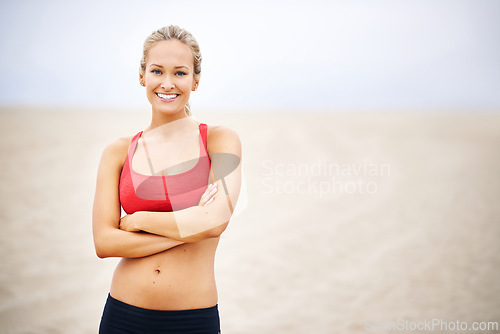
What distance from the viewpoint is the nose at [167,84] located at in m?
2.11

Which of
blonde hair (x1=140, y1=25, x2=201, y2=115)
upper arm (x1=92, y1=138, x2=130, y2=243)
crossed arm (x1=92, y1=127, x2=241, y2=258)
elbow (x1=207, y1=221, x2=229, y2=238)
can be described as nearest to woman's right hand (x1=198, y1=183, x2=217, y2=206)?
Answer: crossed arm (x1=92, y1=127, x2=241, y2=258)

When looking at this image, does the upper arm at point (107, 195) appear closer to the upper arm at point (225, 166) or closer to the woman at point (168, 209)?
the woman at point (168, 209)

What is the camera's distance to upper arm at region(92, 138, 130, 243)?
2.23m

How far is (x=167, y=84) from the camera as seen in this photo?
6.91 ft

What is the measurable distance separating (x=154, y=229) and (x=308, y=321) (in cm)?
423

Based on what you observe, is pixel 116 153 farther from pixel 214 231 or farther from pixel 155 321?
pixel 155 321

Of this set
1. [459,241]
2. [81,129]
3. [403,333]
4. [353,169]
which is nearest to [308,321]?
[403,333]

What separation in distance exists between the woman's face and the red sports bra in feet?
1.01

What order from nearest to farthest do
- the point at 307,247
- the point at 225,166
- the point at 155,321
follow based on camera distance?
the point at 155,321
the point at 225,166
the point at 307,247

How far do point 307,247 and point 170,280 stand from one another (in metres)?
7.01

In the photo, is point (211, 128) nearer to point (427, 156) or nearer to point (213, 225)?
point (213, 225)

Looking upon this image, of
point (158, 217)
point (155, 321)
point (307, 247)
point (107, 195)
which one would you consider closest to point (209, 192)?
point (158, 217)

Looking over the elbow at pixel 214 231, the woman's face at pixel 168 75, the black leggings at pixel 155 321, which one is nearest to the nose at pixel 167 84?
the woman's face at pixel 168 75

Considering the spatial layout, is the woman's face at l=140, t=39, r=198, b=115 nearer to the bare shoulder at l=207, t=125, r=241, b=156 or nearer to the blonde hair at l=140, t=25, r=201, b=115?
the blonde hair at l=140, t=25, r=201, b=115
